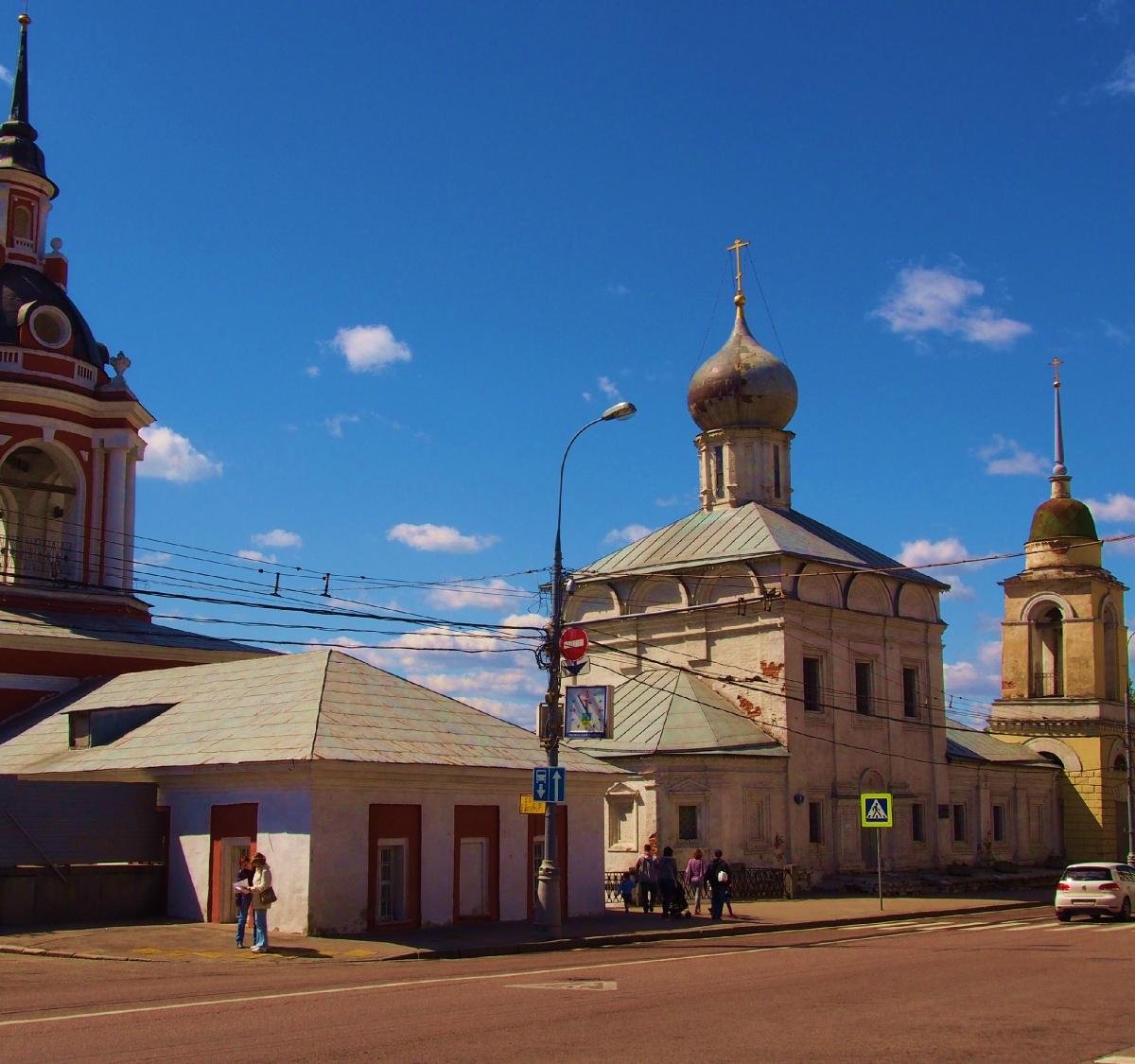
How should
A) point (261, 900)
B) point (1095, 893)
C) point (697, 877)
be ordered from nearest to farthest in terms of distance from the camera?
point (261, 900) → point (1095, 893) → point (697, 877)

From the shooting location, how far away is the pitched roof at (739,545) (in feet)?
135

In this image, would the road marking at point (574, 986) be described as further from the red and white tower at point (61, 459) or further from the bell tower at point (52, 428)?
the bell tower at point (52, 428)

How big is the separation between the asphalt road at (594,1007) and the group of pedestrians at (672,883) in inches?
260

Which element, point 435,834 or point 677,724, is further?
point 677,724

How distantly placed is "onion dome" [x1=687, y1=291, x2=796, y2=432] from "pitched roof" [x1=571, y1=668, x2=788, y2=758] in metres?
8.95

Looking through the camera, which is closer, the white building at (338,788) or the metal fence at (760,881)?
the white building at (338,788)

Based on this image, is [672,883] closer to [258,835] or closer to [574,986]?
[258,835]

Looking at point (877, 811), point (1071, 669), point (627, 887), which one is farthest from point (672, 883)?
point (1071, 669)

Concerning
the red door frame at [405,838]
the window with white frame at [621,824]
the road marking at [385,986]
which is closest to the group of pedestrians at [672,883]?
the window with white frame at [621,824]

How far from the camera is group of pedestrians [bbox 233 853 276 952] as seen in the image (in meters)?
20.1

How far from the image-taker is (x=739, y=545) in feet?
136

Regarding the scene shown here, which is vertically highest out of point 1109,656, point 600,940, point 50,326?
point 50,326

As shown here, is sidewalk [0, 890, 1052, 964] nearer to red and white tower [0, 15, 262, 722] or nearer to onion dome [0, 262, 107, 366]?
red and white tower [0, 15, 262, 722]

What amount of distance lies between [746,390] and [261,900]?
2837 centimetres
